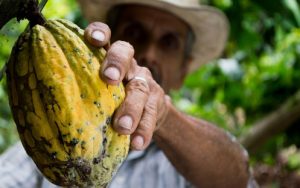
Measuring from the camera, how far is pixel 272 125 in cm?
282

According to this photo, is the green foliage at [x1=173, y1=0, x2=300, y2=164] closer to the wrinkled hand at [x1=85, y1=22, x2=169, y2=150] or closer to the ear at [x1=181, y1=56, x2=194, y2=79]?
the ear at [x1=181, y1=56, x2=194, y2=79]

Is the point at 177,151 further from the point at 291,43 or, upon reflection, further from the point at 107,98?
the point at 291,43

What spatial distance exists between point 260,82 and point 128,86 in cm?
229

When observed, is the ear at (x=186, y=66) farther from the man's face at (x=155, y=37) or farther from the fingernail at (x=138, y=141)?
the fingernail at (x=138, y=141)

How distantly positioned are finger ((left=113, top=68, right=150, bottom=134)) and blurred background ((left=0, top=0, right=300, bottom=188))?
1.73 metres

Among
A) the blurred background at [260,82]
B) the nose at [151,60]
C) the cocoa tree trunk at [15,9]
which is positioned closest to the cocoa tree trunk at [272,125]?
the blurred background at [260,82]

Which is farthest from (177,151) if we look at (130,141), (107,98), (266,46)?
(266,46)

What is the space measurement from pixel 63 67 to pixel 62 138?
0.35ft

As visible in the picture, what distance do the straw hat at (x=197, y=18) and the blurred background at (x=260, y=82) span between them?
0.16 m

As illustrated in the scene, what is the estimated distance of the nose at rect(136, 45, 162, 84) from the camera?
2285 mm

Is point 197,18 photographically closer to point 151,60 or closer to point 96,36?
point 151,60

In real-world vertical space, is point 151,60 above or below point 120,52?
below

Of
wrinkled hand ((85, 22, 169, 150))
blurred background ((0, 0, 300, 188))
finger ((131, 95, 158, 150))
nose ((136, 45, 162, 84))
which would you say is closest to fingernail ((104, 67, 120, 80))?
wrinkled hand ((85, 22, 169, 150))

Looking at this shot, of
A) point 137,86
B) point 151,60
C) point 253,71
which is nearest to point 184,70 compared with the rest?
point 151,60
